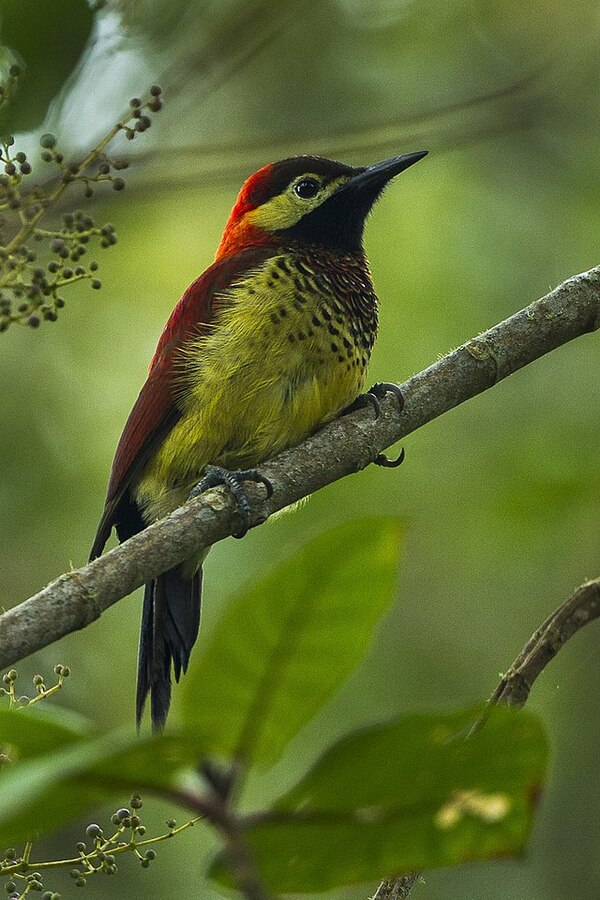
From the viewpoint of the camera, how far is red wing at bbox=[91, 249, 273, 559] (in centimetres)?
307

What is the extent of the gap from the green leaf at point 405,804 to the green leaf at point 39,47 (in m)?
1.77

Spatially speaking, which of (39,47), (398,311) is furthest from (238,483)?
(398,311)

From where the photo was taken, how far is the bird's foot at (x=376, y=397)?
2529 millimetres

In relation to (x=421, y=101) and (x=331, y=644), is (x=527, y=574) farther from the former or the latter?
(x=331, y=644)

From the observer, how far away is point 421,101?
5.29 metres

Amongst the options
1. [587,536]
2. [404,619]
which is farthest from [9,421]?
[587,536]

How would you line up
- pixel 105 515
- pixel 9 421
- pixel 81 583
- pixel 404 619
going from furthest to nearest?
1. pixel 9 421
2. pixel 404 619
3. pixel 105 515
4. pixel 81 583

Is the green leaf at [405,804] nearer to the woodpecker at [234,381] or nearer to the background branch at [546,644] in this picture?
the background branch at [546,644]

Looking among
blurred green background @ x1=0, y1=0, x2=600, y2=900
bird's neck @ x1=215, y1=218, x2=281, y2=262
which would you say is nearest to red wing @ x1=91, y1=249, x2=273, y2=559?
bird's neck @ x1=215, y1=218, x2=281, y2=262

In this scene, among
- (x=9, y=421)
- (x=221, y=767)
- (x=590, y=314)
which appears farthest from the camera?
(x=9, y=421)

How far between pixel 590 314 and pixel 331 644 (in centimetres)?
179

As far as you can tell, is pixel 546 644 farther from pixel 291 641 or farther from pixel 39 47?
pixel 39 47

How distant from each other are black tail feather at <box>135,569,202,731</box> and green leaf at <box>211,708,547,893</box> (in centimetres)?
232

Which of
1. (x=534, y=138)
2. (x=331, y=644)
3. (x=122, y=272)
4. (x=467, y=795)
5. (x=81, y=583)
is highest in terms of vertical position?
(x=122, y=272)
